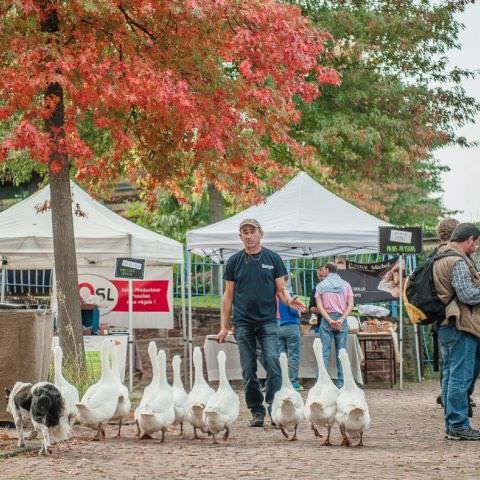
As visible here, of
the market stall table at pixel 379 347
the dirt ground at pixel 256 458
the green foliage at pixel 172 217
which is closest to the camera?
the dirt ground at pixel 256 458

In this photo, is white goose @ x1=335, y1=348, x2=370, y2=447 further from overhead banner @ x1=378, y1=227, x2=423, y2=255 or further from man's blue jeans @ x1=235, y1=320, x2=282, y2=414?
overhead banner @ x1=378, y1=227, x2=423, y2=255

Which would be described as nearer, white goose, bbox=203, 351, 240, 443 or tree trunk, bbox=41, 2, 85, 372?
white goose, bbox=203, 351, 240, 443

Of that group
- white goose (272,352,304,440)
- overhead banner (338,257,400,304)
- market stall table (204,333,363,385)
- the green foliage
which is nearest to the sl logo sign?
market stall table (204,333,363,385)

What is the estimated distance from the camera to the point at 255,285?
40.4 ft

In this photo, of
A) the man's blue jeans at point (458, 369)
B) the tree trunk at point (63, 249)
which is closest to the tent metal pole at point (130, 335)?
the tree trunk at point (63, 249)

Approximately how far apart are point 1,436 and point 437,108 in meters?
20.0

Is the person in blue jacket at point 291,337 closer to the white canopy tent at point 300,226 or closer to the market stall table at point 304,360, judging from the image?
the market stall table at point 304,360

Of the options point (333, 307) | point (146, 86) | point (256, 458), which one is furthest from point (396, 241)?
point (256, 458)

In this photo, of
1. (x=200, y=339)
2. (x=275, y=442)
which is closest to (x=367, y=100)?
(x=200, y=339)

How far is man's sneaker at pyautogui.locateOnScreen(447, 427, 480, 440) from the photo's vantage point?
10859 millimetres

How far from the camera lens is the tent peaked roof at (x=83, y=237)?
61.2 feet

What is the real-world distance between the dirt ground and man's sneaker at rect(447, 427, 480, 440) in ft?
0.39

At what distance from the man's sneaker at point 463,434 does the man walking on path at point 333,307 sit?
6646 millimetres

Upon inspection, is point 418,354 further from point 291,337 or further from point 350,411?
point 350,411
